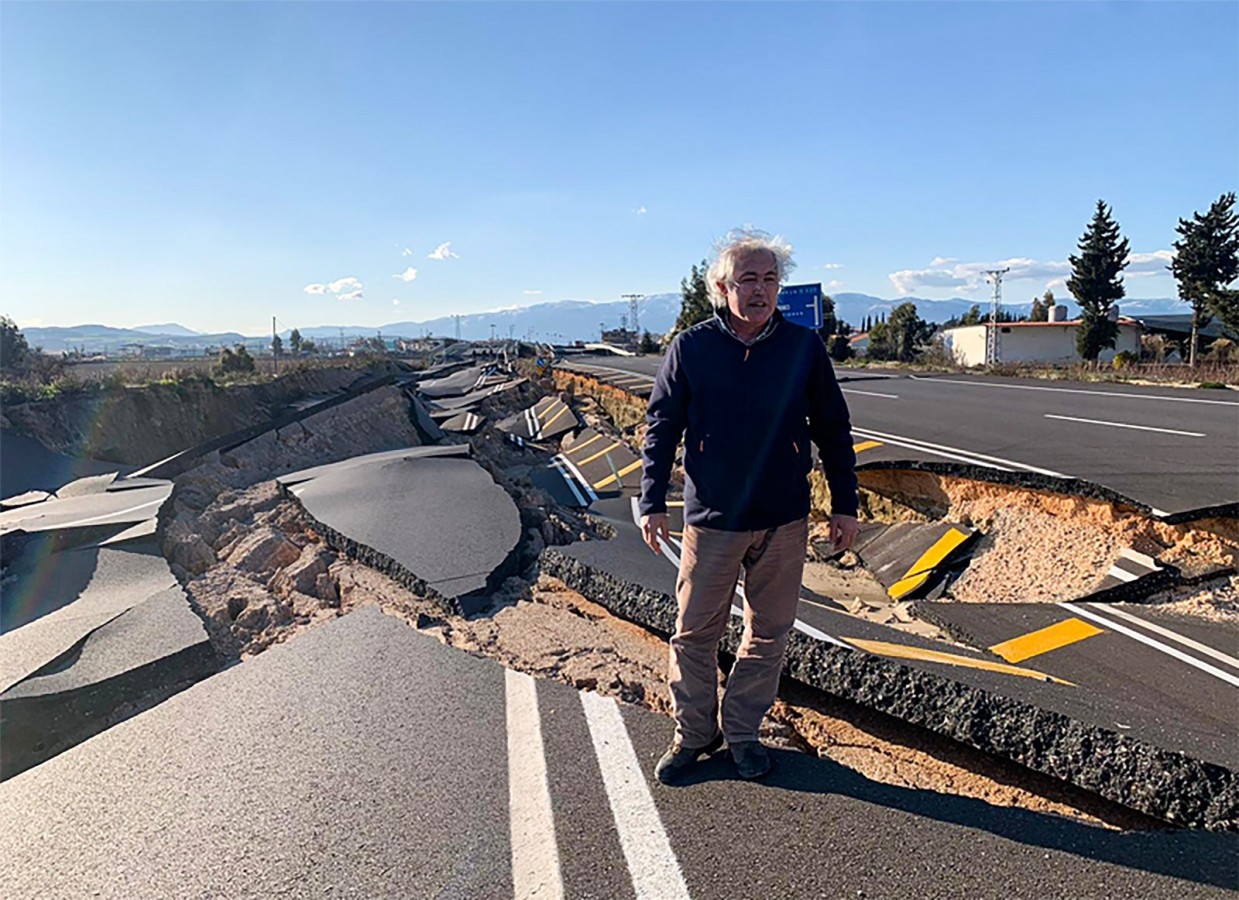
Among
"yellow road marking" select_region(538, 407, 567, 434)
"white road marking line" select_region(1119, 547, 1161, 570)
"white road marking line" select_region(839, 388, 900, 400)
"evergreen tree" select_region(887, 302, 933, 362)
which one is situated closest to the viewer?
"white road marking line" select_region(1119, 547, 1161, 570)

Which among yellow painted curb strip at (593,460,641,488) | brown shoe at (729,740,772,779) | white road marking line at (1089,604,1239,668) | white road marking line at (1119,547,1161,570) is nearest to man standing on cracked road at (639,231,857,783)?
brown shoe at (729,740,772,779)

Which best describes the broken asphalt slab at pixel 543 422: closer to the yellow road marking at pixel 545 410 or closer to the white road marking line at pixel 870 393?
the yellow road marking at pixel 545 410

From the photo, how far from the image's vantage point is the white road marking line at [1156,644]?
3.66 metres

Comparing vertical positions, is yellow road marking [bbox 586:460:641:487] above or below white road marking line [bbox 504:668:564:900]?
below

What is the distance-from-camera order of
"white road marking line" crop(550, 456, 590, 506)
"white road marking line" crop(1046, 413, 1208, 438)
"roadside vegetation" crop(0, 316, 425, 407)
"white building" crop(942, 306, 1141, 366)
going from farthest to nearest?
"white building" crop(942, 306, 1141, 366) → "roadside vegetation" crop(0, 316, 425, 407) → "white road marking line" crop(550, 456, 590, 506) → "white road marking line" crop(1046, 413, 1208, 438)

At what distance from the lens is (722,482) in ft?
8.63

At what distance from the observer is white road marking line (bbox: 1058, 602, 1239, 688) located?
3.66 m

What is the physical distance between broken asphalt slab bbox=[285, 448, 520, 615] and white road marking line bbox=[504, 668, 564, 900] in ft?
5.68

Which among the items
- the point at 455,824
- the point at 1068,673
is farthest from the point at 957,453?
the point at 455,824

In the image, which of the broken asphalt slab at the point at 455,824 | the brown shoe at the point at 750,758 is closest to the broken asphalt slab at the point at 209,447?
the broken asphalt slab at the point at 455,824

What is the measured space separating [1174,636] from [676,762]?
11.0 feet

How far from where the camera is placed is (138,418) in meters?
19.7

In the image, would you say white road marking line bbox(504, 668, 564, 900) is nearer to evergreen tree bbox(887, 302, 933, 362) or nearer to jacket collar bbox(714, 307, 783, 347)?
jacket collar bbox(714, 307, 783, 347)

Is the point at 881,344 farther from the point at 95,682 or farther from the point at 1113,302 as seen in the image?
the point at 95,682
